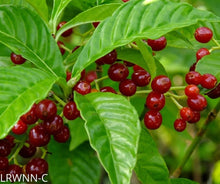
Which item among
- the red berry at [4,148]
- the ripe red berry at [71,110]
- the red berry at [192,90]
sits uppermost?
the ripe red berry at [71,110]

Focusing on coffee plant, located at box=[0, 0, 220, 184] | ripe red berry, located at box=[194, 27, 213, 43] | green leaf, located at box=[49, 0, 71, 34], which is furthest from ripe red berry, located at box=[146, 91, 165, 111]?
green leaf, located at box=[49, 0, 71, 34]

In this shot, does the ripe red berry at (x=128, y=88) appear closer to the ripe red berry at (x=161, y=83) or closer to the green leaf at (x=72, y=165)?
the ripe red berry at (x=161, y=83)

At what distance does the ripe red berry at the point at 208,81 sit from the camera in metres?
1.04

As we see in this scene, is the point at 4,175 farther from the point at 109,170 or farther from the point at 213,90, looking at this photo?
the point at 213,90

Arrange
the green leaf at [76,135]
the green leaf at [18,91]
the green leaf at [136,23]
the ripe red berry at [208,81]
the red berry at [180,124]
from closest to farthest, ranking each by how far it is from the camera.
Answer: the green leaf at [18,91]
the green leaf at [136,23]
the ripe red berry at [208,81]
the red berry at [180,124]
the green leaf at [76,135]

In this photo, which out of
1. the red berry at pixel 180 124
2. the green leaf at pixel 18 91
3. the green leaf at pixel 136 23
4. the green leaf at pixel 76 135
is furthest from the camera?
the green leaf at pixel 76 135

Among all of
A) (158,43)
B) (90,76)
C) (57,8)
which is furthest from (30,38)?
(90,76)

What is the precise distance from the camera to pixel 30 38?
41.0 inches

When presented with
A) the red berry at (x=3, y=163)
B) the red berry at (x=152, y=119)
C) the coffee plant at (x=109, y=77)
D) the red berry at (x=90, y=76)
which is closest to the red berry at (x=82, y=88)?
the coffee plant at (x=109, y=77)

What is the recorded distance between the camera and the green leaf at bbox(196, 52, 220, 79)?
3.51ft

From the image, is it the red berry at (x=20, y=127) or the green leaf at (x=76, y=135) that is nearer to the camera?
the red berry at (x=20, y=127)

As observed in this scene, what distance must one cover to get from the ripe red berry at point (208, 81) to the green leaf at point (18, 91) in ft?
1.31

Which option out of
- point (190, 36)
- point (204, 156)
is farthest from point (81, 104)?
point (204, 156)

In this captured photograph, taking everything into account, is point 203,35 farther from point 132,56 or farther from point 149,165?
point 149,165
